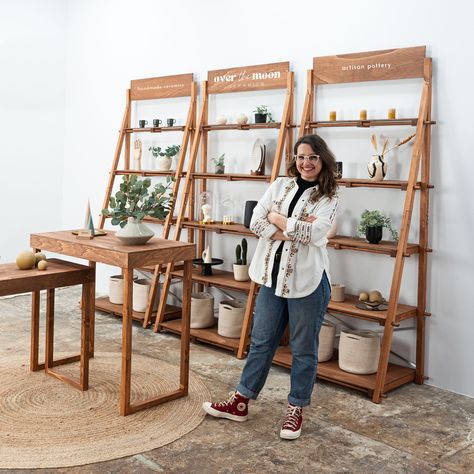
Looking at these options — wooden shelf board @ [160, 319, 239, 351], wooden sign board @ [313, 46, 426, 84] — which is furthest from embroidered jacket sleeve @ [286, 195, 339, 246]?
wooden shelf board @ [160, 319, 239, 351]

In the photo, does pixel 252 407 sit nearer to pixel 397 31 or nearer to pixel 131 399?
pixel 131 399

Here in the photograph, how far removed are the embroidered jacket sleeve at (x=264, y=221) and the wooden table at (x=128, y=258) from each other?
527 mm

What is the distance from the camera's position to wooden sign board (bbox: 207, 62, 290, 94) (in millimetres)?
4887

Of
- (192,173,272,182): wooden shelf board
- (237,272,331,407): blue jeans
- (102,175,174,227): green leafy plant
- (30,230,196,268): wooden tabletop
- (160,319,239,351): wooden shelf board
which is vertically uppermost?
(192,173,272,182): wooden shelf board

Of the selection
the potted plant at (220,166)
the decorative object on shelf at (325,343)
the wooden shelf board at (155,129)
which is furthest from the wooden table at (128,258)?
the wooden shelf board at (155,129)

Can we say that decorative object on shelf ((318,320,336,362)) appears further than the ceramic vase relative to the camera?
Yes

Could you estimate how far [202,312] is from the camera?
514 cm

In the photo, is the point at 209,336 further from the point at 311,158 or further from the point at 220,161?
the point at 311,158

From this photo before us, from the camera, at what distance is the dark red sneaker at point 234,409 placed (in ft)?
11.6

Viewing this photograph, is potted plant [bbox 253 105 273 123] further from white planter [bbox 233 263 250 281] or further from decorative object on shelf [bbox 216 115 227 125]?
white planter [bbox 233 263 250 281]

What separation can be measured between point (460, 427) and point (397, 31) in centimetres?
253

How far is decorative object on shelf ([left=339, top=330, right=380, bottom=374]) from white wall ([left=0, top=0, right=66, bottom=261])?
4012mm

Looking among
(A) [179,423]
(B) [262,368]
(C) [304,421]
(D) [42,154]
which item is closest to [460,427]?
(C) [304,421]

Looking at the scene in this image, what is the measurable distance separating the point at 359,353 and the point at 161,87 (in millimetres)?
3101
